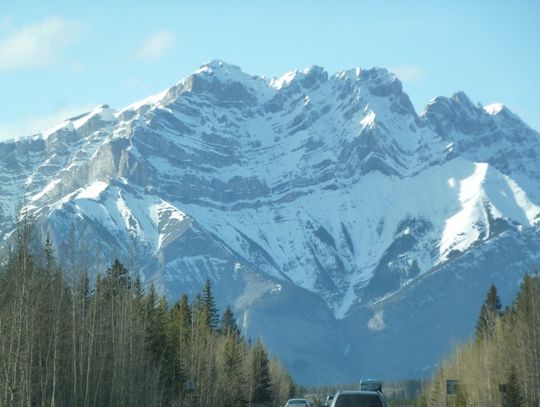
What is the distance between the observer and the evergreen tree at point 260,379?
147 m

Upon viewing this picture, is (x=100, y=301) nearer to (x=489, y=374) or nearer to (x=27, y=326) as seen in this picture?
(x=27, y=326)

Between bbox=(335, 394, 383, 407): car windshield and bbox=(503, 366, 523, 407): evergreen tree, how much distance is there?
201 ft

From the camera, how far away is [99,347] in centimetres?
7944

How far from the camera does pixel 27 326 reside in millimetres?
Result: 52812

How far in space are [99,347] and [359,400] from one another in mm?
A: 38656

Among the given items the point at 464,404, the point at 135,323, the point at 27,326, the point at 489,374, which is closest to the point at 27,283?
the point at 27,326

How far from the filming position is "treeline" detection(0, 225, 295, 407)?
180 ft

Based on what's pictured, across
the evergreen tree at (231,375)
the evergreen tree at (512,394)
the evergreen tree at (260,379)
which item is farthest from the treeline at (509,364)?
the evergreen tree at (231,375)

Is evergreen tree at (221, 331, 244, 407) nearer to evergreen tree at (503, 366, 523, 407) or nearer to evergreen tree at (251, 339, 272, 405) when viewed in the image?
evergreen tree at (251, 339, 272, 405)

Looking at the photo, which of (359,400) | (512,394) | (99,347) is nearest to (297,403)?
(99,347)

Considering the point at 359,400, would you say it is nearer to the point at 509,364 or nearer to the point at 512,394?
the point at 512,394

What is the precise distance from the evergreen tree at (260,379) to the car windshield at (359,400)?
9967 cm

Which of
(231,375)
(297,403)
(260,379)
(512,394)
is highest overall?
(260,379)

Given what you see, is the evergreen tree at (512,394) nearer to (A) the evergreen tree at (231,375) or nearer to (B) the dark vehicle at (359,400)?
(A) the evergreen tree at (231,375)
